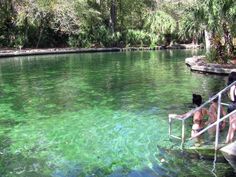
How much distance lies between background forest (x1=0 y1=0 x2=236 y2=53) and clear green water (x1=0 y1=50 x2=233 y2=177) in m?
25.3

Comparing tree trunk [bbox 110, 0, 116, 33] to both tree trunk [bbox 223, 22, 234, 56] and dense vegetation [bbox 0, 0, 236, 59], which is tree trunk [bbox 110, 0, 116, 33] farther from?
tree trunk [bbox 223, 22, 234, 56]

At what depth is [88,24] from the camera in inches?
2035

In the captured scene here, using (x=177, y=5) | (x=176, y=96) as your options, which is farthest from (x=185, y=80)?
(x=177, y=5)

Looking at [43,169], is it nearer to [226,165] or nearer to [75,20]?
[226,165]

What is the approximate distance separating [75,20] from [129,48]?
22.9ft

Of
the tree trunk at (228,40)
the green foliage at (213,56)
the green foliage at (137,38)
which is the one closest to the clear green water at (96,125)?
the green foliage at (213,56)

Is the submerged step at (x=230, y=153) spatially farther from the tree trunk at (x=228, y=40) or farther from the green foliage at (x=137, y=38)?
the green foliage at (x=137, y=38)

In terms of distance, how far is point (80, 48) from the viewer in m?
48.8

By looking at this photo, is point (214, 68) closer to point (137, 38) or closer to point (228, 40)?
point (228, 40)

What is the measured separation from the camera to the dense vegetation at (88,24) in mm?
48531

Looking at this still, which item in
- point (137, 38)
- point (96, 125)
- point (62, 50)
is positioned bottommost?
point (96, 125)

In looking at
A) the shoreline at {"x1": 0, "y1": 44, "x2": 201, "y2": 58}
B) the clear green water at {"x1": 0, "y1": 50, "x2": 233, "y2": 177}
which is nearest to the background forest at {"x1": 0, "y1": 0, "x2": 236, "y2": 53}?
the shoreline at {"x1": 0, "y1": 44, "x2": 201, "y2": 58}

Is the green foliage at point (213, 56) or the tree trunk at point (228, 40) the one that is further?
the tree trunk at point (228, 40)

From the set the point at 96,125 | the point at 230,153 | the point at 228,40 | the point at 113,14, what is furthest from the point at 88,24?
the point at 230,153
